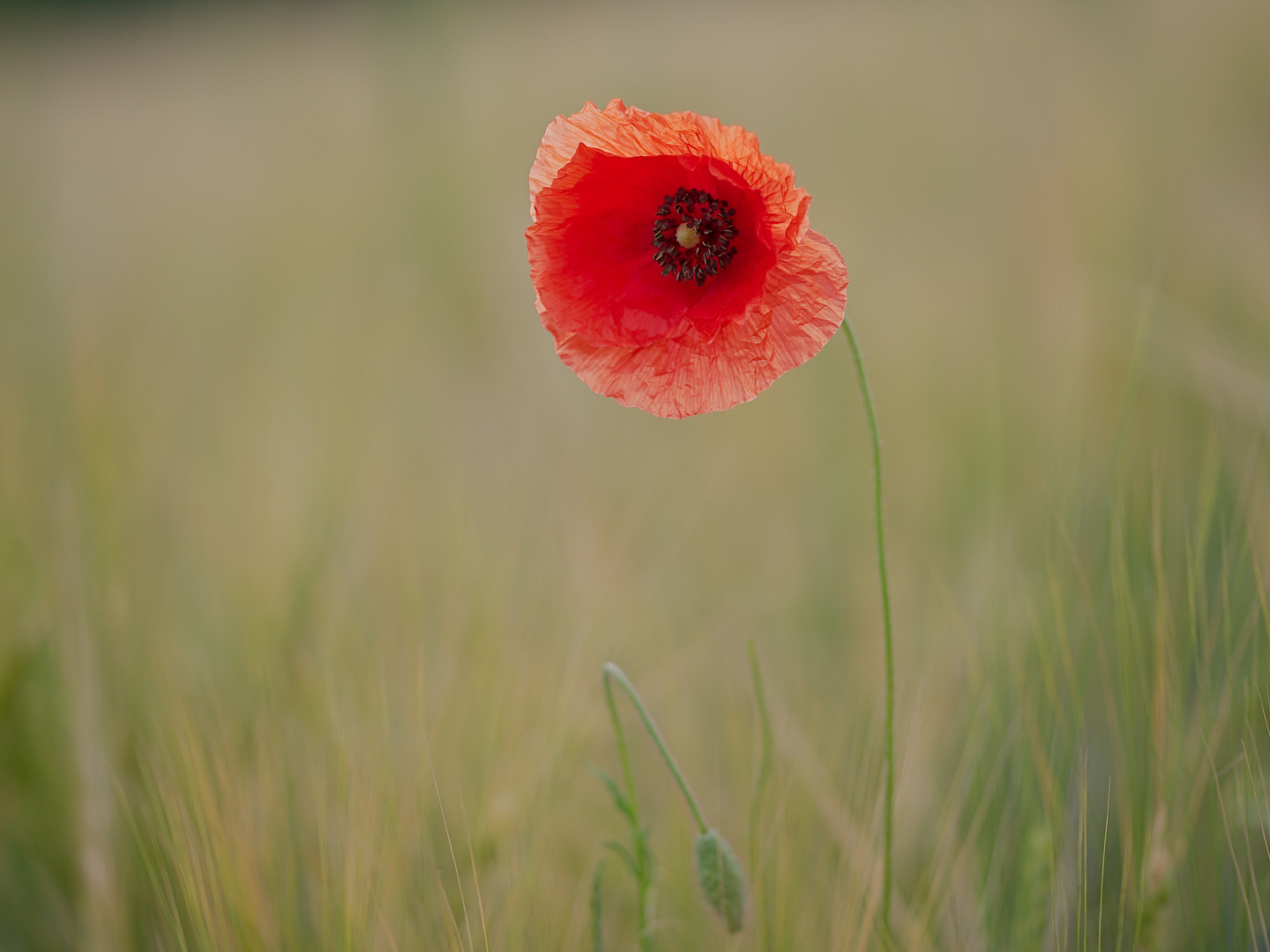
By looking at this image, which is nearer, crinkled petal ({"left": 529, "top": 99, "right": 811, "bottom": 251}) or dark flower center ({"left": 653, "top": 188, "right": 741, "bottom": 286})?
crinkled petal ({"left": 529, "top": 99, "right": 811, "bottom": 251})

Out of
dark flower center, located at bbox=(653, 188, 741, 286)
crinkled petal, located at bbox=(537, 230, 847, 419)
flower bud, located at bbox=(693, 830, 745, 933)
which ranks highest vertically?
dark flower center, located at bbox=(653, 188, 741, 286)

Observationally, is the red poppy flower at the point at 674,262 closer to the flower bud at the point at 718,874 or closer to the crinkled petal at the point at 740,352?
the crinkled petal at the point at 740,352

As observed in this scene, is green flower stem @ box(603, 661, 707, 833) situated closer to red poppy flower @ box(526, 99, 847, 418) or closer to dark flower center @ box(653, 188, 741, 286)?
red poppy flower @ box(526, 99, 847, 418)

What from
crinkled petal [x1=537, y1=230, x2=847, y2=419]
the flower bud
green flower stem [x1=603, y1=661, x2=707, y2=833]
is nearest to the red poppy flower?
crinkled petal [x1=537, y1=230, x2=847, y2=419]

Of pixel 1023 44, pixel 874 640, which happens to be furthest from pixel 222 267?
pixel 1023 44

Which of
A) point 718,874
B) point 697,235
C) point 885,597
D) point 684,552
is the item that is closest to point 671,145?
point 697,235

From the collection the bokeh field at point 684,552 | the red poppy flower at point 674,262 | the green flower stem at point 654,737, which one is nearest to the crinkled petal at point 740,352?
the red poppy flower at point 674,262

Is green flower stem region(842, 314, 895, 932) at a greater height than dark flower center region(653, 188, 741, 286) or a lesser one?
lesser

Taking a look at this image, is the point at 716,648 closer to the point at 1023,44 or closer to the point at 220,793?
the point at 220,793
